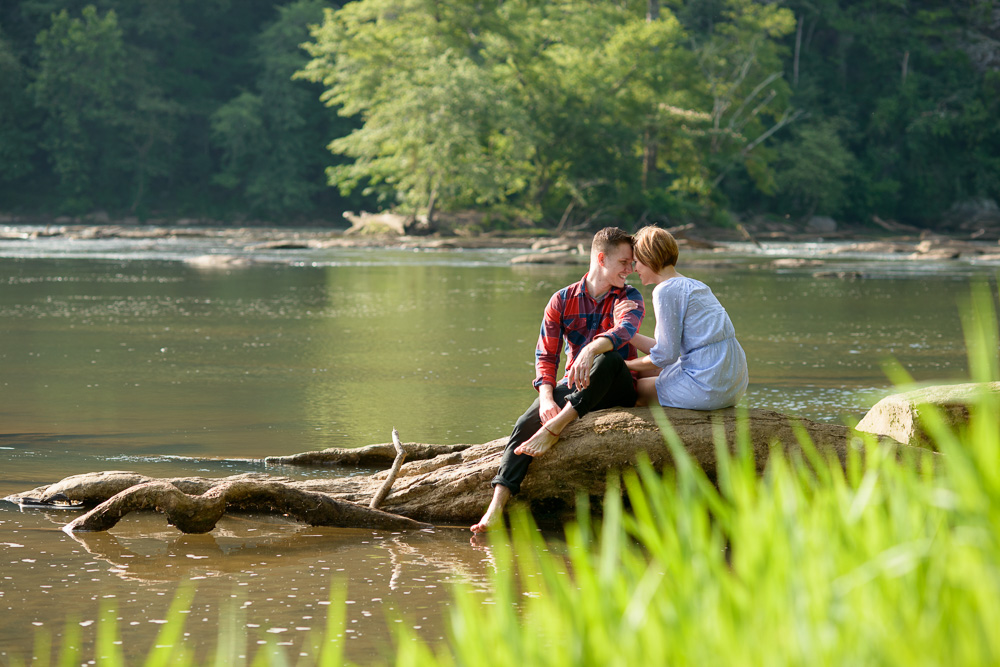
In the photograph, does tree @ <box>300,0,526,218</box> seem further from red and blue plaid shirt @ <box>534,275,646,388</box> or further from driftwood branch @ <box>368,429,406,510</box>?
driftwood branch @ <box>368,429,406,510</box>

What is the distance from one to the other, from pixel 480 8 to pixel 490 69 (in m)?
4.07

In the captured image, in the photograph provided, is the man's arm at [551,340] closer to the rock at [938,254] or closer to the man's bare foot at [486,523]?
the man's bare foot at [486,523]

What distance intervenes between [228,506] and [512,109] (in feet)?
146

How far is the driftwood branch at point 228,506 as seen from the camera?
5902 mm

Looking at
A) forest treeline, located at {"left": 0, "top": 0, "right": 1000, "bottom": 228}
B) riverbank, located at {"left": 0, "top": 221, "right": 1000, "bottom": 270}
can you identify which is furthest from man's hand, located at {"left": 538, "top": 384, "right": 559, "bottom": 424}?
forest treeline, located at {"left": 0, "top": 0, "right": 1000, "bottom": 228}

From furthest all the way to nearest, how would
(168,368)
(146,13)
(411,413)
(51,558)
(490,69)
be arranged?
(146,13) < (490,69) < (168,368) < (411,413) < (51,558)

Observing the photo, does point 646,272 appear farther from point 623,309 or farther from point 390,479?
point 390,479

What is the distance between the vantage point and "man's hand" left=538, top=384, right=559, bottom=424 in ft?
19.8

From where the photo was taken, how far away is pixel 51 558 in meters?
5.40

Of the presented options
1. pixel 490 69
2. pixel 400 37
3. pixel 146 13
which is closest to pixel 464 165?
pixel 490 69

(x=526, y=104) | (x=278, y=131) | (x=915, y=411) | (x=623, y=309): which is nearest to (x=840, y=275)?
(x=915, y=411)

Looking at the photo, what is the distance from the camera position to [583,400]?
6.05 metres

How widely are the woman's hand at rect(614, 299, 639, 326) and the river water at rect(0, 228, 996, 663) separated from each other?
1.41 metres

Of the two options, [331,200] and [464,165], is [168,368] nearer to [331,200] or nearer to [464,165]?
[464,165]
